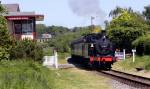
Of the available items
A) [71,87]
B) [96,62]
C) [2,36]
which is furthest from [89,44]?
[71,87]

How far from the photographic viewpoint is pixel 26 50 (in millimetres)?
36938

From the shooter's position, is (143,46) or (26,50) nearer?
(26,50)

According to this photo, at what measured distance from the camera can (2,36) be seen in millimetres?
30500

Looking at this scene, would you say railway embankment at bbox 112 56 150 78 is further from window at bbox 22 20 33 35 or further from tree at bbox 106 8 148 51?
tree at bbox 106 8 148 51

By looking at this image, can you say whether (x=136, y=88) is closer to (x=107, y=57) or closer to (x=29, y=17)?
(x=107, y=57)

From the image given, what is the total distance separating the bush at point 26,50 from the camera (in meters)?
36.2

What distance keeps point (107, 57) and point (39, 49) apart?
22.5 ft

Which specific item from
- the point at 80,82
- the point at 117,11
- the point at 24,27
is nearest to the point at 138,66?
the point at 80,82

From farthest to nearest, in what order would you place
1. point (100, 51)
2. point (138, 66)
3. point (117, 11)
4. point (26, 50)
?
point (117, 11)
point (100, 51)
point (138, 66)
point (26, 50)

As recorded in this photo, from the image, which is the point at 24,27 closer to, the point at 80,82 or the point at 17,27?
the point at 17,27

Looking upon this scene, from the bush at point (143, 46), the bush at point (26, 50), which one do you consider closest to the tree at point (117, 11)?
the bush at point (143, 46)

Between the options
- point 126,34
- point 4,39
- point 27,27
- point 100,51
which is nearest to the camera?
point 4,39

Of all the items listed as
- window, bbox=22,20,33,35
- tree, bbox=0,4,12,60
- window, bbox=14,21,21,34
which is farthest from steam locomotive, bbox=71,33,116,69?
tree, bbox=0,4,12,60

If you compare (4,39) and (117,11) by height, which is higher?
(117,11)
